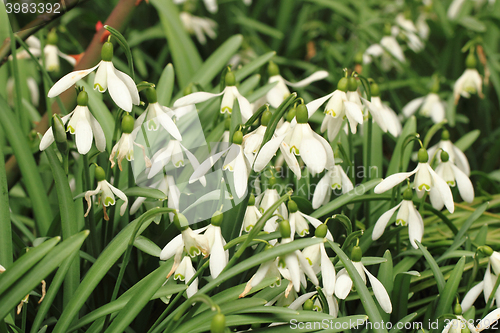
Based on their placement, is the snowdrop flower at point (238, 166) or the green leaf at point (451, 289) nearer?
the snowdrop flower at point (238, 166)

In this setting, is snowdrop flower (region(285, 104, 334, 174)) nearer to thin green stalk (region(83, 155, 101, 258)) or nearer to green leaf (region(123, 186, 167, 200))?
green leaf (region(123, 186, 167, 200))

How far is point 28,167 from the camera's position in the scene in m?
1.32

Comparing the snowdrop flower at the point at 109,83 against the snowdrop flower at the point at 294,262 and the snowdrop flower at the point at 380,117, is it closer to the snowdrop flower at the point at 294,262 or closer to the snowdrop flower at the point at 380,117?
the snowdrop flower at the point at 294,262

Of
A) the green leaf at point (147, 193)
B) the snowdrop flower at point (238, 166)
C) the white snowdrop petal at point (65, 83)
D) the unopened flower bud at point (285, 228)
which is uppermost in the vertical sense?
the white snowdrop petal at point (65, 83)

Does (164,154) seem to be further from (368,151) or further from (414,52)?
(414,52)

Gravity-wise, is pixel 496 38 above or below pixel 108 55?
below

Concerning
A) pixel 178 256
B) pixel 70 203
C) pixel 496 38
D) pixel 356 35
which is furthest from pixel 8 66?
pixel 496 38

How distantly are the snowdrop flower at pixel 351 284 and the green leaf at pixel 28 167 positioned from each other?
94 cm

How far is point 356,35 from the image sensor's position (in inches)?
110

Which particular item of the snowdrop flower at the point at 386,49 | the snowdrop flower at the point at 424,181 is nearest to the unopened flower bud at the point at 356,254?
the snowdrop flower at the point at 424,181

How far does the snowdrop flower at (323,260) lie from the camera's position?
3.11 ft

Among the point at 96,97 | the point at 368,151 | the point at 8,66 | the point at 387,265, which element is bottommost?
the point at 387,265

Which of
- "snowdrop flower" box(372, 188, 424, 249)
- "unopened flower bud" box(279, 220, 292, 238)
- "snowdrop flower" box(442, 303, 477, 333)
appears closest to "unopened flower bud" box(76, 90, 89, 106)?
"unopened flower bud" box(279, 220, 292, 238)

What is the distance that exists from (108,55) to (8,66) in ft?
3.86
